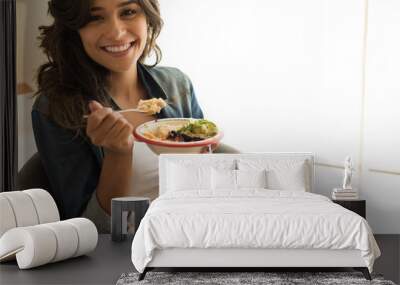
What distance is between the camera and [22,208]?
6.17 m

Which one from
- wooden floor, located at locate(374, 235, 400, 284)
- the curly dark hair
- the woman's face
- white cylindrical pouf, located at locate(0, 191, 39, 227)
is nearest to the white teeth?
the woman's face

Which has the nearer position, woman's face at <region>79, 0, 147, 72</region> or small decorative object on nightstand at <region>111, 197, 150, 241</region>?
small decorative object on nightstand at <region>111, 197, 150, 241</region>

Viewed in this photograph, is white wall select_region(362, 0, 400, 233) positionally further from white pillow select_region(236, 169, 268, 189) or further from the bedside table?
white pillow select_region(236, 169, 268, 189)

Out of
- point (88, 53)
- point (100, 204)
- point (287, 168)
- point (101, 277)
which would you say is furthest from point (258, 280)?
point (88, 53)

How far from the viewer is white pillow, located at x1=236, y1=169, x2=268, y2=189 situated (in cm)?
709

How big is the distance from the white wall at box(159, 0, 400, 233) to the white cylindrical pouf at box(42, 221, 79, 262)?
248cm

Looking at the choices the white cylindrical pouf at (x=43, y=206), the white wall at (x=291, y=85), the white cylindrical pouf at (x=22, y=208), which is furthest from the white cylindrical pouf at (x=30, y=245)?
the white wall at (x=291, y=85)

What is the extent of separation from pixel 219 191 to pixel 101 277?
1585 mm

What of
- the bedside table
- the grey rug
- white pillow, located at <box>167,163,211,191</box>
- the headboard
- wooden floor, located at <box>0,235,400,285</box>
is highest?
the headboard

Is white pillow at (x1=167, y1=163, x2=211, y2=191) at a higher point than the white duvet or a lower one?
higher

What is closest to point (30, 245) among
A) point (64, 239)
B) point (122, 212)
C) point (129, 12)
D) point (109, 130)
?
point (64, 239)

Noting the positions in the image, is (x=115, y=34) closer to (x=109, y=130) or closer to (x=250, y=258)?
(x=109, y=130)

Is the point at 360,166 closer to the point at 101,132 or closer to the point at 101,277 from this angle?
the point at 101,132

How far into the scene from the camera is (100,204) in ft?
25.9
